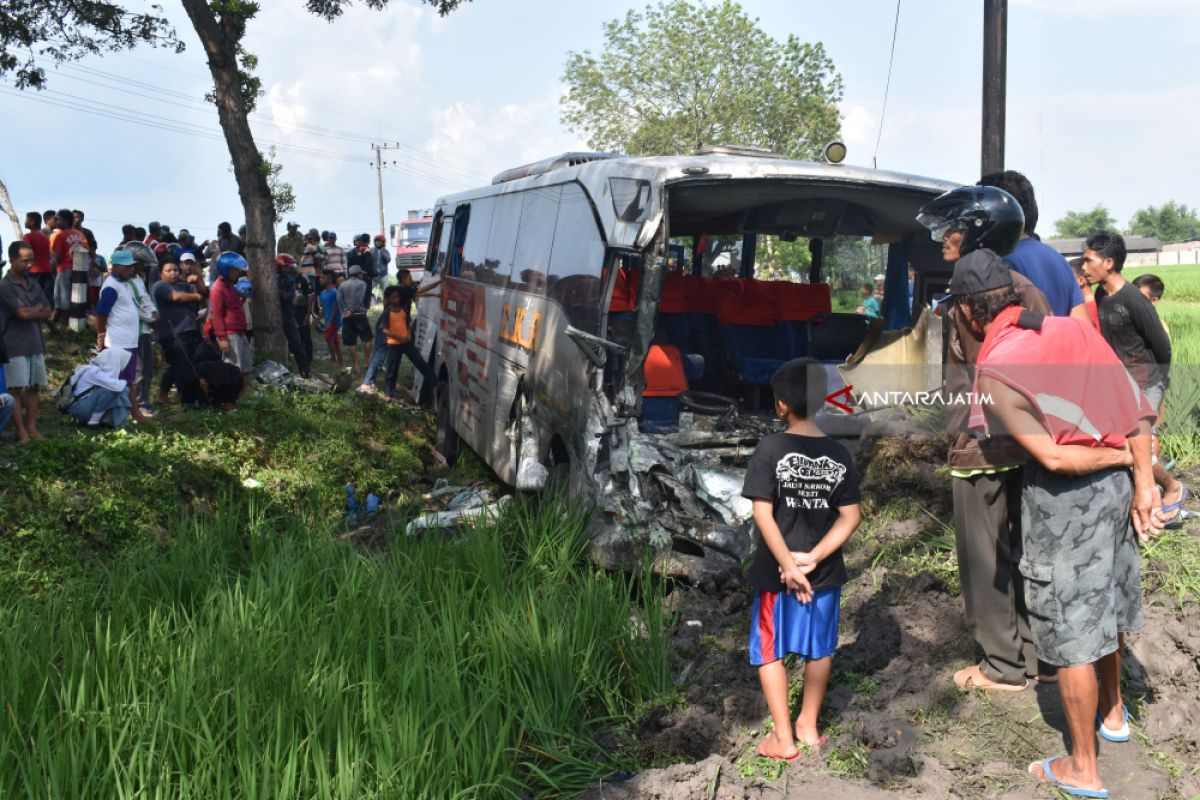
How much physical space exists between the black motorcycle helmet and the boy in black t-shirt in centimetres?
132

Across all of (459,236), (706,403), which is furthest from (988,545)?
(459,236)

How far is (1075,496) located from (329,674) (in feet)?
9.14

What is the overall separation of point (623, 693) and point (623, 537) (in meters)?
1.21

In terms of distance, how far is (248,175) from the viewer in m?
13.8

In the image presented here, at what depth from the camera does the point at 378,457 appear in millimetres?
10672

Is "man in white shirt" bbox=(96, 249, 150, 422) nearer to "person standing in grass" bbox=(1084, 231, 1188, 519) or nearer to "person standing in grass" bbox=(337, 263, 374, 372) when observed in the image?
"person standing in grass" bbox=(337, 263, 374, 372)

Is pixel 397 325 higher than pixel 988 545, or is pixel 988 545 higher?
pixel 397 325

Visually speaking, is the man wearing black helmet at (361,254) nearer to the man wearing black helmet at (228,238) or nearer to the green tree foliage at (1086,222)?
the man wearing black helmet at (228,238)

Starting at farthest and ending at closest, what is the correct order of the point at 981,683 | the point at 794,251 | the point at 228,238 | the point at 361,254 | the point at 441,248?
the point at 361,254 → the point at 228,238 → the point at 441,248 → the point at 794,251 → the point at 981,683

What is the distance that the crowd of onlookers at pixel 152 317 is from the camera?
9.03 metres

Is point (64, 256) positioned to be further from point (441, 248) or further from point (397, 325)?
point (441, 248)

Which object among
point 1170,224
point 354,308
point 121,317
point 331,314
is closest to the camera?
point 121,317

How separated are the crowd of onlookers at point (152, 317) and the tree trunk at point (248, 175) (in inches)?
9.9

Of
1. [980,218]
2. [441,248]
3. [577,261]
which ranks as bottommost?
[577,261]
